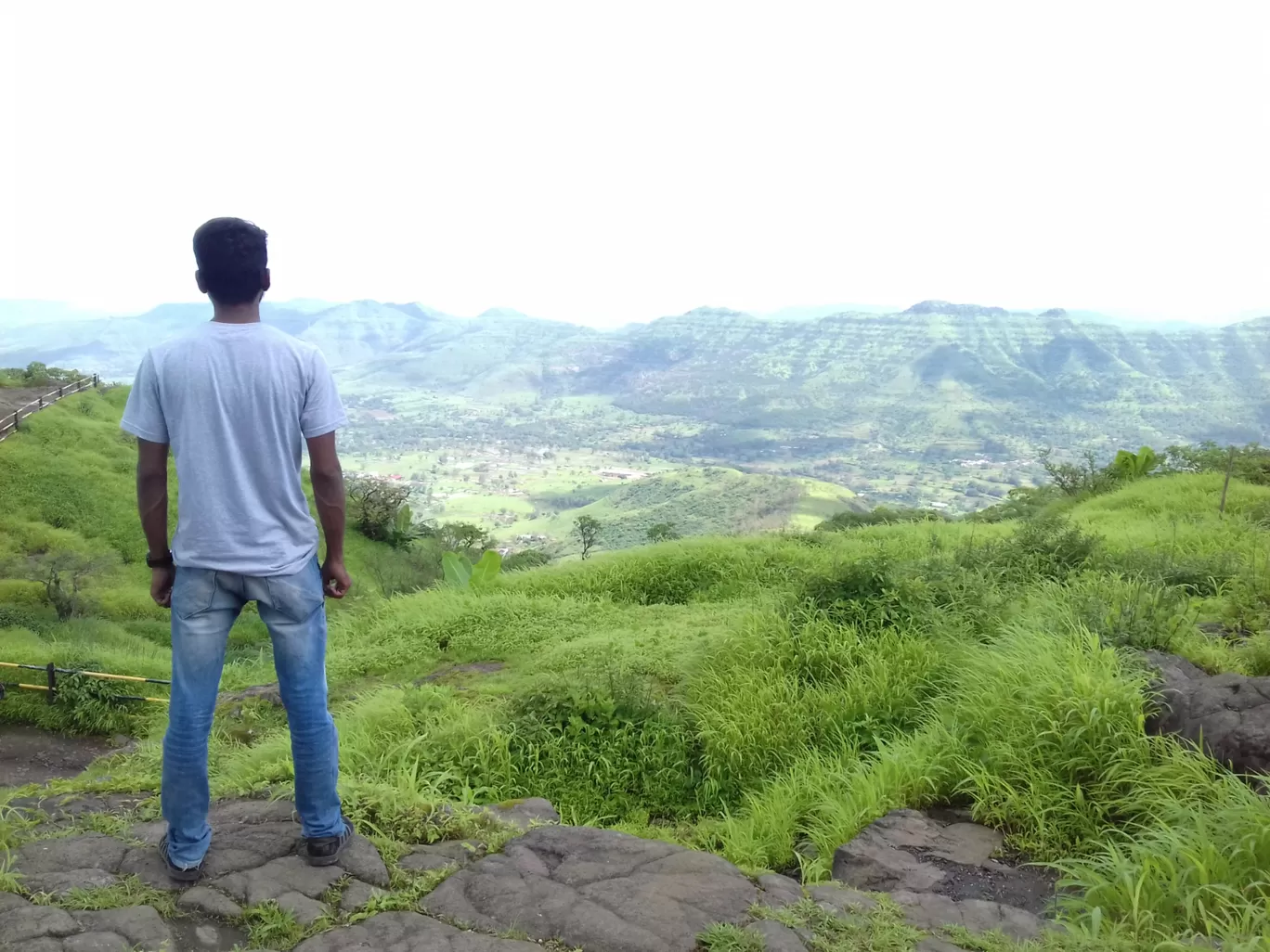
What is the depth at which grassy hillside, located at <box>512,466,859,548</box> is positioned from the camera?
51.9 m

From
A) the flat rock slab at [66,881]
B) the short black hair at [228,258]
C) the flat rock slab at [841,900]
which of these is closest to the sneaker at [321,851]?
the flat rock slab at [66,881]

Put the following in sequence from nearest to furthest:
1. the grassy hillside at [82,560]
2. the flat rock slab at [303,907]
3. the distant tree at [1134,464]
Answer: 1. the flat rock slab at [303,907]
2. the grassy hillside at [82,560]
3. the distant tree at [1134,464]

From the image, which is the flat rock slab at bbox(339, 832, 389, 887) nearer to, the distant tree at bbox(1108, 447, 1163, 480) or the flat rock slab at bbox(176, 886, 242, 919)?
the flat rock slab at bbox(176, 886, 242, 919)

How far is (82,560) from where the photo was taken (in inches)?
757

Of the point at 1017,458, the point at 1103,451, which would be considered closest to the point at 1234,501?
the point at 1103,451

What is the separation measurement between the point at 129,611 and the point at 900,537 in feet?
56.0

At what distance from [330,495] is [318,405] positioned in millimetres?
351

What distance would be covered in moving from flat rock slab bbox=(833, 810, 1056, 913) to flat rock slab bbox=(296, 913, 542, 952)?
5.41 feet

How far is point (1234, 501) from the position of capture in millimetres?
11367

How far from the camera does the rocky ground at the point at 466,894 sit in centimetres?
289

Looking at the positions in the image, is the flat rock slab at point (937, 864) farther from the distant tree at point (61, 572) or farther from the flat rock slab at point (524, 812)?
the distant tree at point (61, 572)

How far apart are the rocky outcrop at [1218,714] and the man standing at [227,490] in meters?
4.13

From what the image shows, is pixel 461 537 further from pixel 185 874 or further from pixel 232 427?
pixel 232 427

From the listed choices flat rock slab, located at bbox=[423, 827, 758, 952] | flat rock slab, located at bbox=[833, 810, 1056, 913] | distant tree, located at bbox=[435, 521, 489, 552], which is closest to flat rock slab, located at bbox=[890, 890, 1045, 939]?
flat rock slab, located at bbox=[833, 810, 1056, 913]
